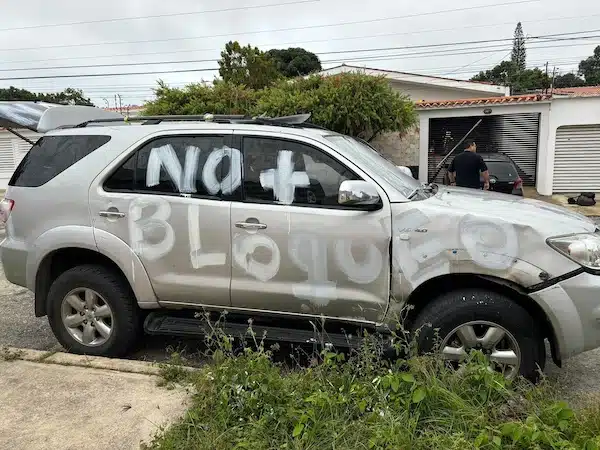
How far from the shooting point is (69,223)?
13.3 ft

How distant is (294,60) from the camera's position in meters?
52.2

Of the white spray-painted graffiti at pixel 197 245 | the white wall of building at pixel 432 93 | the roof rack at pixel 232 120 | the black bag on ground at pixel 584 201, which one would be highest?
the white wall of building at pixel 432 93

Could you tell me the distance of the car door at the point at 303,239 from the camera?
3.45m

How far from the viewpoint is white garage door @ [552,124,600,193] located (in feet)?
57.3

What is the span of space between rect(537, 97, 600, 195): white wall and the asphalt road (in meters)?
14.6

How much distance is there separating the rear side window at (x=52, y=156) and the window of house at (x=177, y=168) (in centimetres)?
38

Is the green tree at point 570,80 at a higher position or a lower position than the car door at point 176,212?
higher

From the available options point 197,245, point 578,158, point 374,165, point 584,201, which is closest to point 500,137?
point 578,158

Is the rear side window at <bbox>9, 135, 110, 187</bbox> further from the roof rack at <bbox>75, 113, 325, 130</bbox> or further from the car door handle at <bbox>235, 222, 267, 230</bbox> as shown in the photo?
the car door handle at <bbox>235, 222, 267, 230</bbox>

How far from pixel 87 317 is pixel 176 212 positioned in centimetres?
123

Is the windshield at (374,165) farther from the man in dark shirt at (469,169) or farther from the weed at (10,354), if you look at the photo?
the man in dark shirt at (469,169)

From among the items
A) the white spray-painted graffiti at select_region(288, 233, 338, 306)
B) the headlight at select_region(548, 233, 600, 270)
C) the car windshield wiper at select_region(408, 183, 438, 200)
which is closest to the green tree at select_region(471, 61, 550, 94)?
the car windshield wiper at select_region(408, 183, 438, 200)

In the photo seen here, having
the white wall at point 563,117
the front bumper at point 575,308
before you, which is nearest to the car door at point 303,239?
the front bumper at point 575,308

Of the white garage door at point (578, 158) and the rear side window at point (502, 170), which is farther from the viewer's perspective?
the white garage door at point (578, 158)
